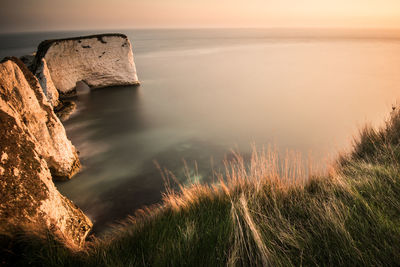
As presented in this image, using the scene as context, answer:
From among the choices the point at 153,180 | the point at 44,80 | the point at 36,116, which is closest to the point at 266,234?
the point at 153,180

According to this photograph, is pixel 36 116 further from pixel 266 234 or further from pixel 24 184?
pixel 266 234

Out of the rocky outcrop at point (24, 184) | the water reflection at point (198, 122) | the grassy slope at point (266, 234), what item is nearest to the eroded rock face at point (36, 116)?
the rocky outcrop at point (24, 184)

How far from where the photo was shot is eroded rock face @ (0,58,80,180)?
223 cm

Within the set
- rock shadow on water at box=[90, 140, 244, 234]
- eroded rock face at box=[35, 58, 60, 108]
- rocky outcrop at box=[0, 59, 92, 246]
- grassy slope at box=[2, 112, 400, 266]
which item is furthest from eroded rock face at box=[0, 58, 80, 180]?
eroded rock face at box=[35, 58, 60, 108]

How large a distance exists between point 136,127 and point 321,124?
5.18m

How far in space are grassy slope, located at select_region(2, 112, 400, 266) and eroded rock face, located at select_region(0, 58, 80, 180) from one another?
1210 millimetres

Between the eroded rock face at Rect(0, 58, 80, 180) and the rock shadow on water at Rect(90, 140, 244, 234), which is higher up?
the eroded rock face at Rect(0, 58, 80, 180)

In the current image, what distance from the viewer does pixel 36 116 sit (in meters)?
2.73

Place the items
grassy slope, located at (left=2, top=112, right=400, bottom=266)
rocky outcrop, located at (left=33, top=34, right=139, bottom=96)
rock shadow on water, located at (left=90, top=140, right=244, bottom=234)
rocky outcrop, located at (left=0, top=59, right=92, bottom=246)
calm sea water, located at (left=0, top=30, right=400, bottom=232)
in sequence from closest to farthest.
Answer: grassy slope, located at (left=2, top=112, right=400, bottom=266)
rocky outcrop, located at (left=0, top=59, right=92, bottom=246)
rock shadow on water, located at (left=90, top=140, right=244, bottom=234)
calm sea water, located at (left=0, top=30, right=400, bottom=232)
rocky outcrop, located at (left=33, top=34, right=139, bottom=96)

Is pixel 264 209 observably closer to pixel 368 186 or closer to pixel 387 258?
pixel 387 258

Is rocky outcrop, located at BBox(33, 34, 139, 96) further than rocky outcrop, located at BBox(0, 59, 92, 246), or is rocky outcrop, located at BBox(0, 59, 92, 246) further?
rocky outcrop, located at BBox(33, 34, 139, 96)

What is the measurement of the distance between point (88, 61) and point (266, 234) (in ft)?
27.6

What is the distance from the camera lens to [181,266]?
3.76ft

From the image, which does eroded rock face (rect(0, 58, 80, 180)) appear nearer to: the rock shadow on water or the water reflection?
the water reflection
